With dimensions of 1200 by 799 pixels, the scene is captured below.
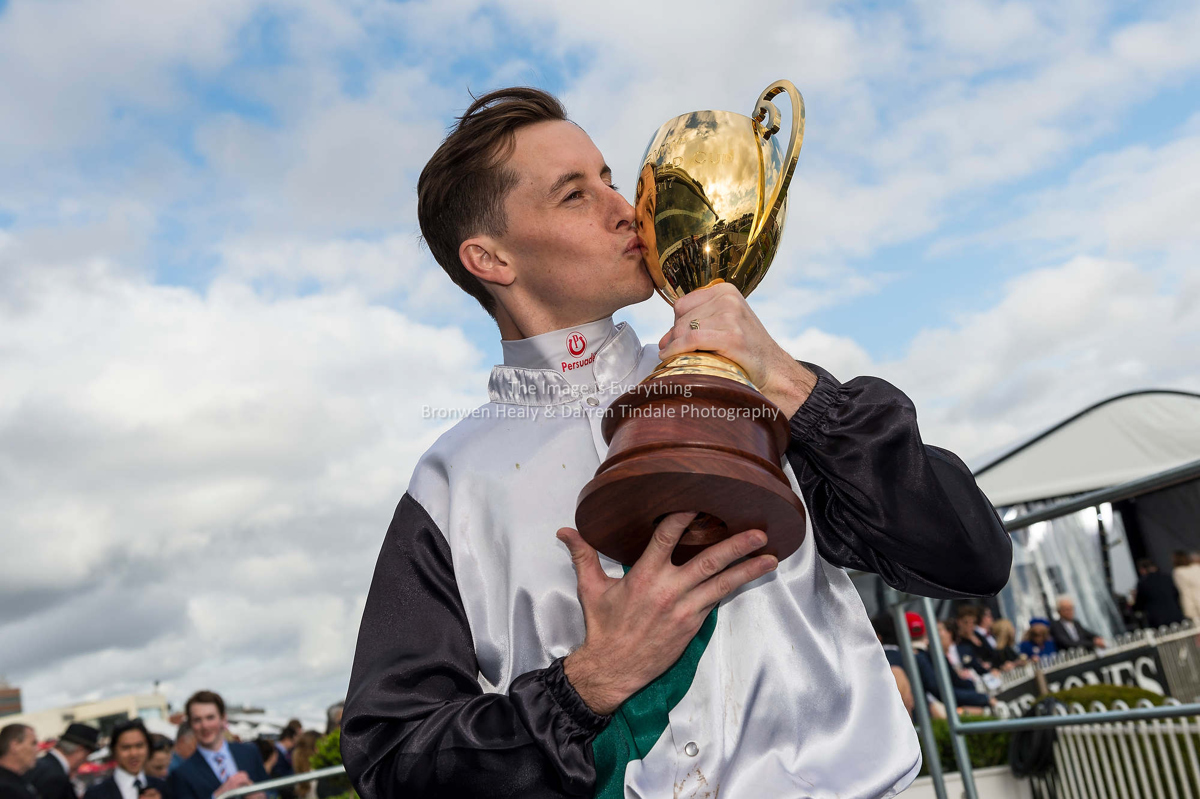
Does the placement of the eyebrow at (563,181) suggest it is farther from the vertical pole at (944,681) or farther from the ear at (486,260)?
the vertical pole at (944,681)

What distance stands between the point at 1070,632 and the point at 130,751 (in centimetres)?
885

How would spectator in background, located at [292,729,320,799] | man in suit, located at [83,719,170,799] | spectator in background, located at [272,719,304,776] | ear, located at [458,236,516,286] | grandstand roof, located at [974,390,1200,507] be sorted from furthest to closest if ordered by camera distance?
spectator in background, located at [272,719,304,776] < grandstand roof, located at [974,390,1200,507] < spectator in background, located at [292,729,320,799] < man in suit, located at [83,719,170,799] < ear, located at [458,236,516,286]

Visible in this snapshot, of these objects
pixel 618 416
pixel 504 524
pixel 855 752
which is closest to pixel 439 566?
pixel 504 524

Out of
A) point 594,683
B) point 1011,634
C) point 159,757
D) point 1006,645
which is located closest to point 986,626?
point 1011,634

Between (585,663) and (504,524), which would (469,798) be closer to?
(585,663)

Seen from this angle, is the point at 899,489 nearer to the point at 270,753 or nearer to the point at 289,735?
the point at 270,753

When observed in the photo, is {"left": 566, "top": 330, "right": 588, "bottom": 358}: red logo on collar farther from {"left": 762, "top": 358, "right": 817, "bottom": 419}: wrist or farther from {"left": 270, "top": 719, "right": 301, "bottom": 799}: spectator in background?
{"left": 270, "top": 719, "right": 301, "bottom": 799}: spectator in background

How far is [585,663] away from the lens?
1526 millimetres

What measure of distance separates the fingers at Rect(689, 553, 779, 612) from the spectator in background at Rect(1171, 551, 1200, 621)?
835 cm

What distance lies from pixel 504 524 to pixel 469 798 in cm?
48

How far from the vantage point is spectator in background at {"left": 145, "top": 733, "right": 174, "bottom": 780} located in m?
7.52

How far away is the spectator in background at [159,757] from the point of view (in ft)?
24.7

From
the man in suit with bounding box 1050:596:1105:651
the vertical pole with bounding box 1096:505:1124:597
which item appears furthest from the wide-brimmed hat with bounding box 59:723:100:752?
the vertical pole with bounding box 1096:505:1124:597

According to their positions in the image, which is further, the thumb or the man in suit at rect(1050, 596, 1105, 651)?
the man in suit at rect(1050, 596, 1105, 651)
